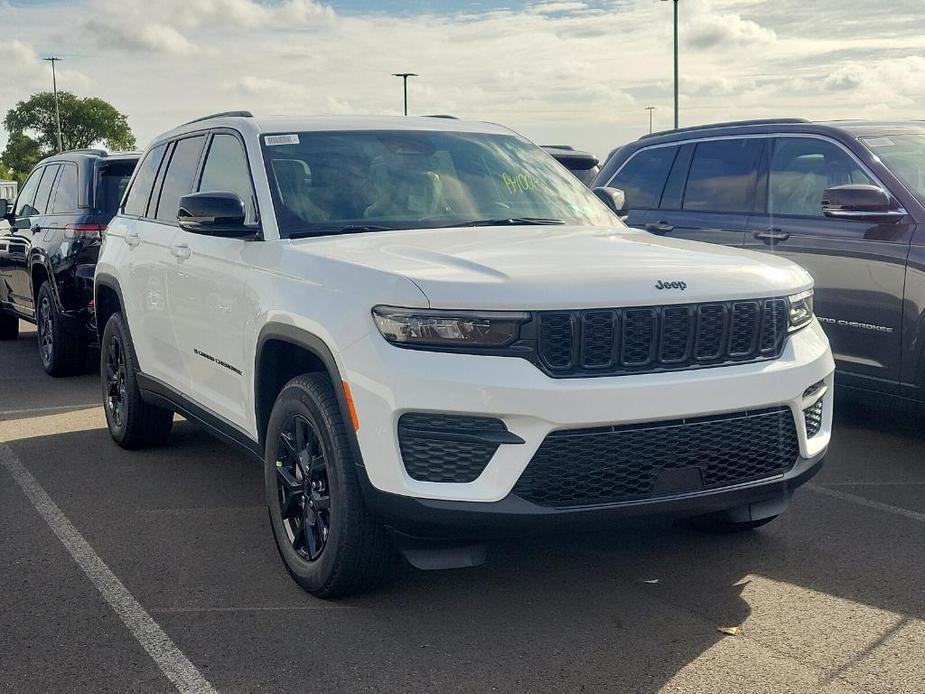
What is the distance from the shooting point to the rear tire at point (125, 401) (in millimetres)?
6766

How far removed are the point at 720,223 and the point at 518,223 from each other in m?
2.96

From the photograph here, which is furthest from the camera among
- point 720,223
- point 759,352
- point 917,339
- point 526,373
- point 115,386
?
point 720,223

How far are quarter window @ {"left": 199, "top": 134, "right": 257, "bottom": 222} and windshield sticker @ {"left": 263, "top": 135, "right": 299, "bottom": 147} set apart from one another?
0.41 feet

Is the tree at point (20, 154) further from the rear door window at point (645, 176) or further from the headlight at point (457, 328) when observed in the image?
the headlight at point (457, 328)

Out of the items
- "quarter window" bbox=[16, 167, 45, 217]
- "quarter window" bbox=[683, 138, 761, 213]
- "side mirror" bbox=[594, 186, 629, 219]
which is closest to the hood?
"side mirror" bbox=[594, 186, 629, 219]

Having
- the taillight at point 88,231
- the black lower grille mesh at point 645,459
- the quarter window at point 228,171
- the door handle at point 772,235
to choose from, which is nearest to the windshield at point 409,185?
the quarter window at point 228,171

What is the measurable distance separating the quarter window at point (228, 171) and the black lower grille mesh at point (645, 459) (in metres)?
1.93

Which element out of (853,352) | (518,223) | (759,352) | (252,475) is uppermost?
(518,223)

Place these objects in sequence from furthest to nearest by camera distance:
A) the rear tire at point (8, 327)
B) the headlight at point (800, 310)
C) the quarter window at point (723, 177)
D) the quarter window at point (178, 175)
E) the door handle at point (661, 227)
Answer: the rear tire at point (8, 327)
the door handle at point (661, 227)
the quarter window at point (723, 177)
the quarter window at point (178, 175)
the headlight at point (800, 310)

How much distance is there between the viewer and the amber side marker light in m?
3.96

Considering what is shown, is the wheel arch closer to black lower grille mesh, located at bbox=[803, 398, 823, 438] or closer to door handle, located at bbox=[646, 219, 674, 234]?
door handle, located at bbox=[646, 219, 674, 234]

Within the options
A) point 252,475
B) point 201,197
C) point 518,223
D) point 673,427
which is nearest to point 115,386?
point 252,475

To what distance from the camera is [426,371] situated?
3768mm

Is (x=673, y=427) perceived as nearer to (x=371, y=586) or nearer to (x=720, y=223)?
(x=371, y=586)
